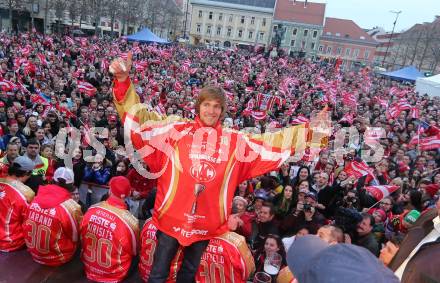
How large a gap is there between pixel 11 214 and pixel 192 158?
7.39 feet

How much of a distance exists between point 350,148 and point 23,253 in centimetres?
806

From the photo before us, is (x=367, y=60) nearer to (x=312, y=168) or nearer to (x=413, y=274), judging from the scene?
(x=312, y=168)

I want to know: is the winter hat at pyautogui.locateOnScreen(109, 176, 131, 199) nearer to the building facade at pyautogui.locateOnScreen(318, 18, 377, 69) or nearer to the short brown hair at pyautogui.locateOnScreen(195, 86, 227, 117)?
the short brown hair at pyautogui.locateOnScreen(195, 86, 227, 117)

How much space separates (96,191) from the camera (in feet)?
18.9

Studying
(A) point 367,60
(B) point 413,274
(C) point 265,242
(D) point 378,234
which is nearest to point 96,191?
(C) point 265,242

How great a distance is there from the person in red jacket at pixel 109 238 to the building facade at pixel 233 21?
7807cm

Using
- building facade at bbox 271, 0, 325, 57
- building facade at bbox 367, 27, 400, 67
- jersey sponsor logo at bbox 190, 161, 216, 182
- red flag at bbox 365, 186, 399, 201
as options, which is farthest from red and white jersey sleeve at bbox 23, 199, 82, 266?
building facade at bbox 271, 0, 325, 57

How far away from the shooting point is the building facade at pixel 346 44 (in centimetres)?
8088

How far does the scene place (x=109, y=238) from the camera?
3.26 m

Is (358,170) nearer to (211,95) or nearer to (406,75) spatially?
(211,95)

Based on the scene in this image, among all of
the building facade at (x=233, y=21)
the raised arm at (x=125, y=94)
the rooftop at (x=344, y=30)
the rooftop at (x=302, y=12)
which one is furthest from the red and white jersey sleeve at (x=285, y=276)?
the rooftop at (x=344, y=30)

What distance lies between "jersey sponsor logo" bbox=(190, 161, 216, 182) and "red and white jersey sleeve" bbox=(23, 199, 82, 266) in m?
1.64

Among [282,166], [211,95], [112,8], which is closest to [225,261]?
[211,95]

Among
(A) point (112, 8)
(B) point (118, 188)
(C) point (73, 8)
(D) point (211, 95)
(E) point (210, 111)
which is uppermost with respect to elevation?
(A) point (112, 8)
